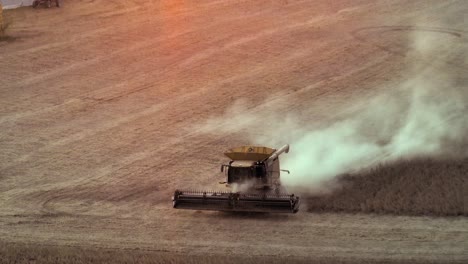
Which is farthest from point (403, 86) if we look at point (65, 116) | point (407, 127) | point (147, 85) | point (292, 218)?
point (292, 218)

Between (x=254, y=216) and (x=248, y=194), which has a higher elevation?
(x=248, y=194)

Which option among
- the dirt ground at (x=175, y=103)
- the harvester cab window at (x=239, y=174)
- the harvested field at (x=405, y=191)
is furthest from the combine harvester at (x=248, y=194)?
the harvested field at (x=405, y=191)

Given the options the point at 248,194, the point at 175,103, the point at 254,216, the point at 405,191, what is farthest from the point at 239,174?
the point at 175,103

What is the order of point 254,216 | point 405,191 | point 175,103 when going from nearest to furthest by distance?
1. point 254,216
2. point 405,191
3. point 175,103

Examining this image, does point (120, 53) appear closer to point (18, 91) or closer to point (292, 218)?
point (18, 91)

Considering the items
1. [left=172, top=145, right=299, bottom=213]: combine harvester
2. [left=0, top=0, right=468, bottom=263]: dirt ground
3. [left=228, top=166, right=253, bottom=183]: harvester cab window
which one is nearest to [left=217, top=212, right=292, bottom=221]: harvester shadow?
[left=0, top=0, right=468, bottom=263]: dirt ground

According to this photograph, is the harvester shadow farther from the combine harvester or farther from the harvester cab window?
the harvester cab window

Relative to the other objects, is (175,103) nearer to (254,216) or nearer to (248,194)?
(254,216)
